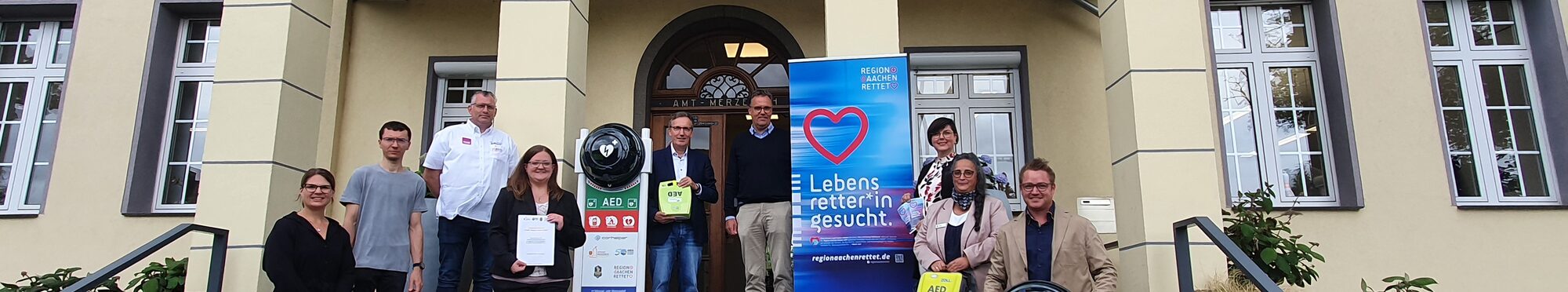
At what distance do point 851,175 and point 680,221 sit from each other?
1.01 meters

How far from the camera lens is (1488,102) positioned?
23.8 feet

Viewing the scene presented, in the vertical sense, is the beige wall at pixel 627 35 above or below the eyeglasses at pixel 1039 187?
above

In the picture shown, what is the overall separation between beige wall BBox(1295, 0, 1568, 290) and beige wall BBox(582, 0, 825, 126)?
381 cm

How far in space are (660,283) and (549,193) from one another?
0.88 metres

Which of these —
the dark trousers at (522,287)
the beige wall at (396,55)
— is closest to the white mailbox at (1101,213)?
the dark trousers at (522,287)

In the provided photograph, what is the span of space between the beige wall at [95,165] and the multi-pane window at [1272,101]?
7769 millimetres

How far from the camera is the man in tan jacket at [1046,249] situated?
4.47 m

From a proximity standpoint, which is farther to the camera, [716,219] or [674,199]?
[716,219]

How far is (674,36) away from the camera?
7.88 metres

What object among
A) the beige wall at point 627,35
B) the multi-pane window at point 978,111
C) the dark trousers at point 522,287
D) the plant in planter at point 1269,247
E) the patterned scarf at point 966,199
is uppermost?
the beige wall at point 627,35

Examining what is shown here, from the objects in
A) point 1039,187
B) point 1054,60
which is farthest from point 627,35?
point 1039,187

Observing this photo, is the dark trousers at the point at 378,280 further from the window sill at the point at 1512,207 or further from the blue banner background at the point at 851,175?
the window sill at the point at 1512,207

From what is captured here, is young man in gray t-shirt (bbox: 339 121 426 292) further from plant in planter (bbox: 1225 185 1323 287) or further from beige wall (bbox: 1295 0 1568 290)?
beige wall (bbox: 1295 0 1568 290)

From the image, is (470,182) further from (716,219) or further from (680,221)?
(716,219)
